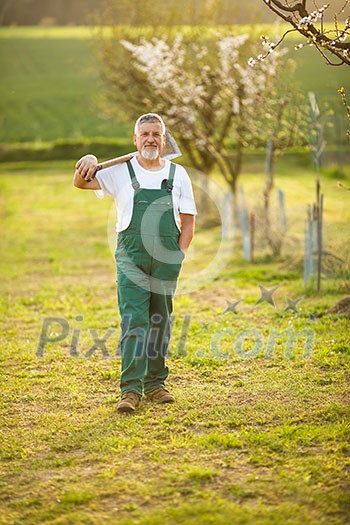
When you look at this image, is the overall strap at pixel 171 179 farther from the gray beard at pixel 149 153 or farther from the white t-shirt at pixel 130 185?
the gray beard at pixel 149 153

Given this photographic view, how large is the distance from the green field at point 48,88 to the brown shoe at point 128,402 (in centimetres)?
2830

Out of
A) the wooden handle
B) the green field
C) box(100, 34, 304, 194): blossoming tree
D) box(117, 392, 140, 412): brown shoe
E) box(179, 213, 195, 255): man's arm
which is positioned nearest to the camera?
box(117, 392, 140, 412): brown shoe

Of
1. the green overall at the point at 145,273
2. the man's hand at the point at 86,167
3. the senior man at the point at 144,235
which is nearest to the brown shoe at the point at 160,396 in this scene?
the senior man at the point at 144,235

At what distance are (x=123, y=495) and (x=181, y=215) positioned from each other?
2.24 metres

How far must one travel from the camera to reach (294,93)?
41.3 ft

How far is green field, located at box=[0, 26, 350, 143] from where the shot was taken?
37.4 metres

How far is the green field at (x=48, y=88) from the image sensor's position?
37375mm

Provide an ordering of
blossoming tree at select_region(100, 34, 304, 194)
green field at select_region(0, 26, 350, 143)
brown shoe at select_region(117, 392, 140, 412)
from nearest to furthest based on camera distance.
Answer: brown shoe at select_region(117, 392, 140, 412)
blossoming tree at select_region(100, 34, 304, 194)
green field at select_region(0, 26, 350, 143)

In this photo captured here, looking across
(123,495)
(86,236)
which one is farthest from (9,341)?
(86,236)

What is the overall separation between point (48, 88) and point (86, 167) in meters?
40.3

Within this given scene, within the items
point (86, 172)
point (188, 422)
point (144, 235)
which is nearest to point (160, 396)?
point (188, 422)

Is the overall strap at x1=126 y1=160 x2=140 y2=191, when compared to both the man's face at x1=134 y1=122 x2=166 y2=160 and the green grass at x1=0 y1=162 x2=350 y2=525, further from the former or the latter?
the green grass at x1=0 y1=162 x2=350 y2=525

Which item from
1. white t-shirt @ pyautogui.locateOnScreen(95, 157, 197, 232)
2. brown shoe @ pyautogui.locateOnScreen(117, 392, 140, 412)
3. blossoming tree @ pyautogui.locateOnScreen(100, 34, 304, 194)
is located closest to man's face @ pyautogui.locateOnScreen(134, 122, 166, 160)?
white t-shirt @ pyautogui.locateOnScreen(95, 157, 197, 232)

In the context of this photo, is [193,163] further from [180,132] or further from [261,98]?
[261,98]
